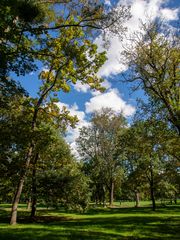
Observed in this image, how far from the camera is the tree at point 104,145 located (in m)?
62.4

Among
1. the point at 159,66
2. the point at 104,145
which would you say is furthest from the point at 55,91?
the point at 104,145

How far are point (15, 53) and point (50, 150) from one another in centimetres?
2248

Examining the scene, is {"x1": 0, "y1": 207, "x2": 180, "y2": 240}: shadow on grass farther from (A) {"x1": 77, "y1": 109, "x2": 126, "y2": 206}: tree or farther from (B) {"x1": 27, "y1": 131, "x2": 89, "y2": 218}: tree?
(A) {"x1": 77, "y1": 109, "x2": 126, "y2": 206}: tree

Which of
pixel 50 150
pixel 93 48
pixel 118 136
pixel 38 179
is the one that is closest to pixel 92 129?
pixel 118 136

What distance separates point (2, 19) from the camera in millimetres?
12273

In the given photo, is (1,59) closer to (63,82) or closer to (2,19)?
(2,19)

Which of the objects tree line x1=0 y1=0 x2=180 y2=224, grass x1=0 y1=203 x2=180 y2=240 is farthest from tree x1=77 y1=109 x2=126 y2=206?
grass x1=0 y1=203 x2=180 y2=240

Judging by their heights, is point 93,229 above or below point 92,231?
above

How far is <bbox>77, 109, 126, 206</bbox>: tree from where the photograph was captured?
205 ft

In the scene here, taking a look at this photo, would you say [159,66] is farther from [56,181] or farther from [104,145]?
[104,145]

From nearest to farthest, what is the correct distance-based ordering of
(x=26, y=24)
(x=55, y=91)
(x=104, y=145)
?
1. (x=26, y=24)
2. (x=55, y=91)
3. (x=104, y=145)

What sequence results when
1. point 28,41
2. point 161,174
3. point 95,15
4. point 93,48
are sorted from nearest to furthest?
point 28,41 < point 95,15 < point 93,48 < point 161,174

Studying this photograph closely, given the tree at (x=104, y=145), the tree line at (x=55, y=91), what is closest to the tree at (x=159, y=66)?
the tree line at (x=55, y=91)

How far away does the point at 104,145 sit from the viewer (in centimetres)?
6444
